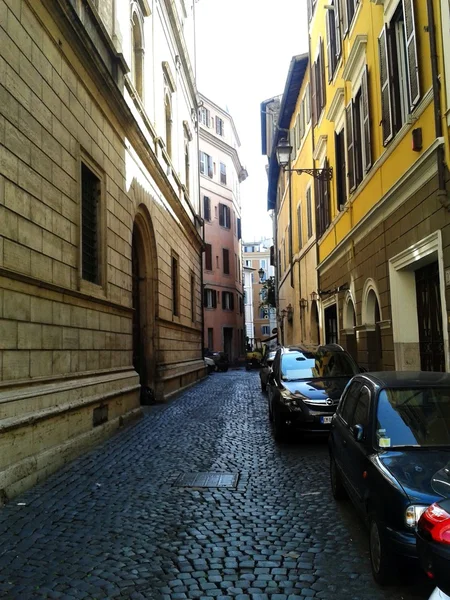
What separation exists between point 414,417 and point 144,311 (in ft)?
37.2

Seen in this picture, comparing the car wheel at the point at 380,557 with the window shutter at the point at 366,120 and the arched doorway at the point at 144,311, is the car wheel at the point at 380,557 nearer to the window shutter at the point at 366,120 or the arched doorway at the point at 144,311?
the window shutter at the point at 366,120

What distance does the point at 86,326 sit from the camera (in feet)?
30.8

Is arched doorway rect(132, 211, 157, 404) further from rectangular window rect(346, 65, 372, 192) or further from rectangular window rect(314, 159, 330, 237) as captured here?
rectangular window rect(314, 159, 330, 237)

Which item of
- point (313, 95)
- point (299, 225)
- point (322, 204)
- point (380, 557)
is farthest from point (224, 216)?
point (380, 557)

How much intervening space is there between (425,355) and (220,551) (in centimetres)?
679

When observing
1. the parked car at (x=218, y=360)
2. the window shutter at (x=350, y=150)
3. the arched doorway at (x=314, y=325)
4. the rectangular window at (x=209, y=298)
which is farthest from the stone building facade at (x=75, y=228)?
the rectangular window at (x=209, y=298)

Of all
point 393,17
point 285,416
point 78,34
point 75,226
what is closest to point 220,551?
point 285,416

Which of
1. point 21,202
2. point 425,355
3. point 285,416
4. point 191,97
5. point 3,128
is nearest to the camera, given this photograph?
point 3,128

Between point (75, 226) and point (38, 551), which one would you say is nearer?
point (38, 551)

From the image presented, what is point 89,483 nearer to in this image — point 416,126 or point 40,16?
point 40,16

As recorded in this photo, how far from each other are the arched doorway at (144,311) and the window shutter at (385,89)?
660cm

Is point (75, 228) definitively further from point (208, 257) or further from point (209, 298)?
point (209, 298)

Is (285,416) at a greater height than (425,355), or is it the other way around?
(425,355)

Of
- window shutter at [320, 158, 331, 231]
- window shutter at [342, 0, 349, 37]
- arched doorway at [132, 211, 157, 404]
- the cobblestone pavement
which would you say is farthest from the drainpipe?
window shutter at [320, 158, 331, 231]
